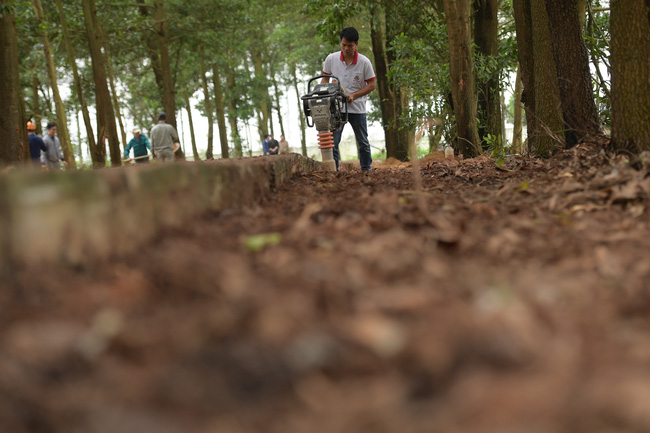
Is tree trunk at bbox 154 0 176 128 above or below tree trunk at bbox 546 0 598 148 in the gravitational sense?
above

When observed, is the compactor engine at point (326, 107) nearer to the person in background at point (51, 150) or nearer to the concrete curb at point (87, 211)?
the concrete curb at point (87, 211)

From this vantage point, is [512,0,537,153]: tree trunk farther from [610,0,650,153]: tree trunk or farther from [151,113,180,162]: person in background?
[151,113,180,162]: person in background

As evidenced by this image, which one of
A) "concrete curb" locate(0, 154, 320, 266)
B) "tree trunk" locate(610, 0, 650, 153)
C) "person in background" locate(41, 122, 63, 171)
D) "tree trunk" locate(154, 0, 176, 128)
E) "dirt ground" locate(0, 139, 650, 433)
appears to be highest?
"tree trunk" locate(154, 0, 176, 128)

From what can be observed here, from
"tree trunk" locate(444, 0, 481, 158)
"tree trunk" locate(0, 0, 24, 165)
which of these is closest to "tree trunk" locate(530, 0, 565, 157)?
"tree trunk" locate(444, 0, 481, 158)

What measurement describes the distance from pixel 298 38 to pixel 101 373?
30.0 m

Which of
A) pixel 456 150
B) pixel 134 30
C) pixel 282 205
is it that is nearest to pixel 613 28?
pixel 282 205

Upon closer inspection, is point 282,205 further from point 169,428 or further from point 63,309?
point 169,428

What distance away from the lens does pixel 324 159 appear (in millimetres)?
8477

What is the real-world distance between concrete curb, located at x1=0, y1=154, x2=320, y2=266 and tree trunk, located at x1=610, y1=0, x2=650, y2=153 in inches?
133

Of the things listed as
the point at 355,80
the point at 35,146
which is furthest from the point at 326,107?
the point at 35,146

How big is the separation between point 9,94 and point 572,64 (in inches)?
342

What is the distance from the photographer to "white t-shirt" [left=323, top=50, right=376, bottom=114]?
8.35m

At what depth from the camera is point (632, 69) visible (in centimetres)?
441

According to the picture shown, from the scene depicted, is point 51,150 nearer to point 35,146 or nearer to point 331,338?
point 35,146
